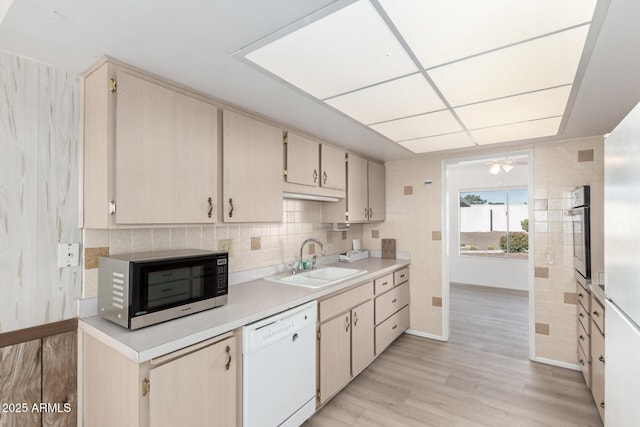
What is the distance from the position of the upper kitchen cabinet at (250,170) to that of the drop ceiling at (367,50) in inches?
5.7

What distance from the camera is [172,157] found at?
1685mm

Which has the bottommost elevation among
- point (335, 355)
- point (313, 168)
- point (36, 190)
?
point (335, 355)

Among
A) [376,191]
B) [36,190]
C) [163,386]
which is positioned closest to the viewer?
[163,386]

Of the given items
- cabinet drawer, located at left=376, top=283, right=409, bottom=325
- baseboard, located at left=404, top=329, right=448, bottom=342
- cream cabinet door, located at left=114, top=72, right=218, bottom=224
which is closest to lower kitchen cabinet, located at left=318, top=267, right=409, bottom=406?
cabinet drawer, located at left=376, top=283, right=409, bottom=325

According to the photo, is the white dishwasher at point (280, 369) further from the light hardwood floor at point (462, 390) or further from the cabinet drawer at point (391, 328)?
the cabinet drawer at point (391, 328)

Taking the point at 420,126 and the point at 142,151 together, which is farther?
the point at 420,126

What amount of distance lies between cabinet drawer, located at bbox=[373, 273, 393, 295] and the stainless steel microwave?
1640 mm

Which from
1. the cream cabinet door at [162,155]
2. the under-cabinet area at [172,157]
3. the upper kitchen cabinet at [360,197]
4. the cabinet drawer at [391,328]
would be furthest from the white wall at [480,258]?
the cream cabinet door at [162,155]

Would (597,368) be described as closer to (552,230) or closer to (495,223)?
(552,230)

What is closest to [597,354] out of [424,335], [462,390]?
[462,390]

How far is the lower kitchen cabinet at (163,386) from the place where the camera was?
1.26m

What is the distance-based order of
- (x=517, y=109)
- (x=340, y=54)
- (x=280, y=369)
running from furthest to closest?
(x=517, y=109)
(x=280, y=369)
(x=340, y=54)

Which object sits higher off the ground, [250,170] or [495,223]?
[250,170]

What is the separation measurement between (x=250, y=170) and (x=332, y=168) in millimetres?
1063
